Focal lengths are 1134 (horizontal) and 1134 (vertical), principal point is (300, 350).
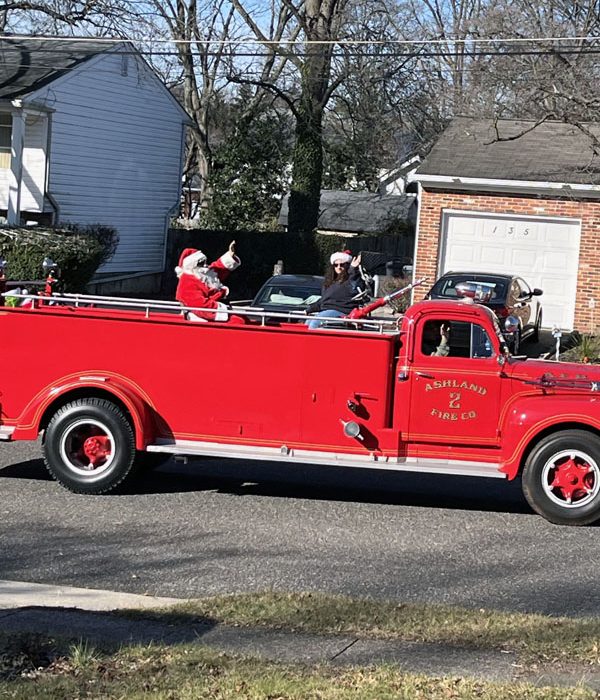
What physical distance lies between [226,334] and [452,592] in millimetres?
3327

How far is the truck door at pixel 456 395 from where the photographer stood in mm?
9477

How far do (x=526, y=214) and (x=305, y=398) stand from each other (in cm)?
1594

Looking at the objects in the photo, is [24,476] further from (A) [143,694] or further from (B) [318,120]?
(B) [318,120]

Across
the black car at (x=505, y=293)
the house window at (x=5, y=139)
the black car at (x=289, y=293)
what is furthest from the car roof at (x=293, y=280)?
the house window at (x=5, y=139)

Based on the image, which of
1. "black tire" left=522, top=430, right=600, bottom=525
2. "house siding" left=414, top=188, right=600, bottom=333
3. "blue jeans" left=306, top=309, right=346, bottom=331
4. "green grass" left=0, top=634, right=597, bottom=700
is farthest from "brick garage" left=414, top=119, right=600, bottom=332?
"green grass" left=0, top=634, right=597, bottom=700

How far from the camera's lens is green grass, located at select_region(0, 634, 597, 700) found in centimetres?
486

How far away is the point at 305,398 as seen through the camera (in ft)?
31.7

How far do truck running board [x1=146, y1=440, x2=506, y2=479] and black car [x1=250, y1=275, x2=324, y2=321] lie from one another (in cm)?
893

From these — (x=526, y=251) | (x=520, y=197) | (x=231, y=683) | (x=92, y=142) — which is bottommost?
(x=231, y=683)

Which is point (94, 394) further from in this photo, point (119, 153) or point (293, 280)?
point (119, 153)

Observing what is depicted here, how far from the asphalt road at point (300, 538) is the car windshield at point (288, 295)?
25.5 feet

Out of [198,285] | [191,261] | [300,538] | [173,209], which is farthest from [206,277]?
[173,209]

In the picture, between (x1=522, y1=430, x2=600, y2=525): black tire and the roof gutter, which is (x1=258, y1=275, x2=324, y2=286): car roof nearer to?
the roof gutter

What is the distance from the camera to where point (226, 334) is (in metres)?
9.81
